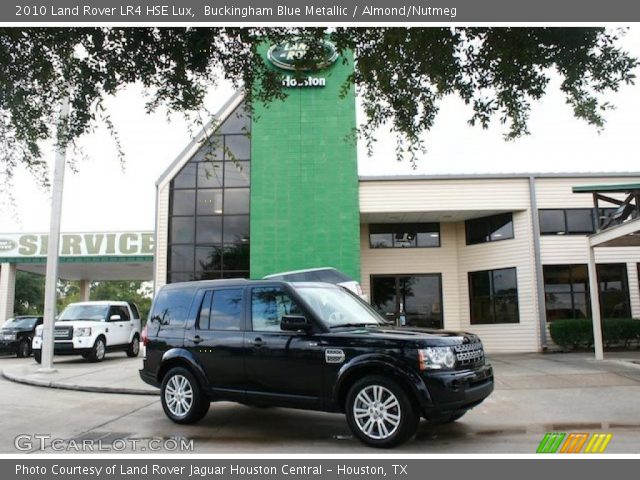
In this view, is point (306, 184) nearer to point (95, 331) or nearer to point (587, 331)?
point (95, 331)

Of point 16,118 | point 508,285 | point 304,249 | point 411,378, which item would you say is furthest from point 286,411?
point 508,285

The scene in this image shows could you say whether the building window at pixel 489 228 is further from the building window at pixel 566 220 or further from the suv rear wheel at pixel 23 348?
the suv rear wheel at pixel 23 348

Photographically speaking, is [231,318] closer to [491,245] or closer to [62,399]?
[62,399]

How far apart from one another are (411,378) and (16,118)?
18.6 ft

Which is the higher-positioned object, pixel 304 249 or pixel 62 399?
pixel 304 249

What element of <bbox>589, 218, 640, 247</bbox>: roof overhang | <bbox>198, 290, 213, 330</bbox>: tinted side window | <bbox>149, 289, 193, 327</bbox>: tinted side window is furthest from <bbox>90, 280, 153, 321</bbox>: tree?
<bbox>198, 290, 213, 330</bbox>: tinted side window

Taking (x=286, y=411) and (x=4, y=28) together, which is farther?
(x=286, y=411)

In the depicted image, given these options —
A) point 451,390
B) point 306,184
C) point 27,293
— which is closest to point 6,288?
point 306,184

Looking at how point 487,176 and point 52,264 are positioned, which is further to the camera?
point 487,176

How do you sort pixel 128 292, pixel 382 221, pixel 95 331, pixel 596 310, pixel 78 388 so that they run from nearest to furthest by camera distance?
pixel 78 388 < pixel 596 310 < pixel 95 331 < pixel 382 221 < pixel 128 292

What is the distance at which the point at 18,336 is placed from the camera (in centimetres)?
2117

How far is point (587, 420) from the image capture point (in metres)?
7.45

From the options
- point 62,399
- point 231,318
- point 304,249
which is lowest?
point 62,399

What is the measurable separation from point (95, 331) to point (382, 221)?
10.8 m
